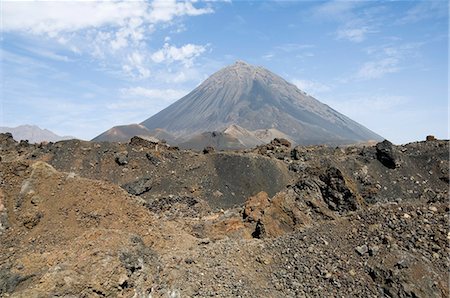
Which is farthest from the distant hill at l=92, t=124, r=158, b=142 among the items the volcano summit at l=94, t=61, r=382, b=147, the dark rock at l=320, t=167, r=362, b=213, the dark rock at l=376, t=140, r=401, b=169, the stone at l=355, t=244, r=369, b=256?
the stone at l=355, t=244, r=369, b=256

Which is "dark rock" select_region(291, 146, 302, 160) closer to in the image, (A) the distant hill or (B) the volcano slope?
(B) the volcano slope

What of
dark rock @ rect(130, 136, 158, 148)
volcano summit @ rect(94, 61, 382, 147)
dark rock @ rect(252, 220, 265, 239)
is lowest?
dark rock @ rect(252, 220, 265, 239)

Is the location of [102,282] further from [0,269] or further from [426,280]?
[426,280]

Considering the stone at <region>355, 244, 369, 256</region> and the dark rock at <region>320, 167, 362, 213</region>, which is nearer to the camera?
the stone at <region>355, 244, 369, 256</region>

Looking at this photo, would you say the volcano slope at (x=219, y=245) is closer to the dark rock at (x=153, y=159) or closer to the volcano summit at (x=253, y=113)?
the dark rock at (x=153, y=159)

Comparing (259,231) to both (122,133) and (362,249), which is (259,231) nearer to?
(362,249)

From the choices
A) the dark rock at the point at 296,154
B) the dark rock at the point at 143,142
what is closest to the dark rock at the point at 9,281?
the dark rock at the point at 143,142
